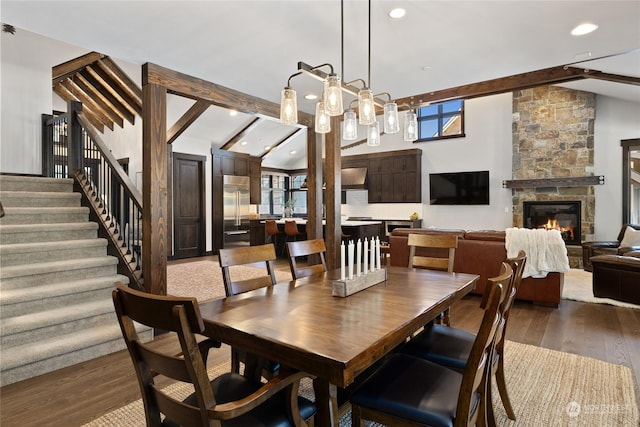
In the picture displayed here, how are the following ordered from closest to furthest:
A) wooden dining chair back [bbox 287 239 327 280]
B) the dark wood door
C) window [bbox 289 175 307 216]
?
wooden dining chair back [bbox 287 239 327 280], the dark wood door, window [bbox 289 175 307 216]

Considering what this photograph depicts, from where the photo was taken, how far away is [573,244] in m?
7.38

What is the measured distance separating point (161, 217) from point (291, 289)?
1.90 metres

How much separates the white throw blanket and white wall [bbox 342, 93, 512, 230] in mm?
4355

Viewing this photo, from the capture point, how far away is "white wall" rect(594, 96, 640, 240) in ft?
22.5

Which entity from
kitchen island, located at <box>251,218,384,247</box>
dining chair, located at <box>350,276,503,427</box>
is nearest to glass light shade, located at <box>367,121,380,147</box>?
dining chair, located at <box>350,276,503,427</box>

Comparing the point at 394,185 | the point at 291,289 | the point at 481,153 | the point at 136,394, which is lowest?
the point at 136,394

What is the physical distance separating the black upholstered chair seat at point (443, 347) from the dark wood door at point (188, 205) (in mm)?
7094

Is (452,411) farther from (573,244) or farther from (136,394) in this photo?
(573,244)

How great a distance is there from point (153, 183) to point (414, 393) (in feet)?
9.39

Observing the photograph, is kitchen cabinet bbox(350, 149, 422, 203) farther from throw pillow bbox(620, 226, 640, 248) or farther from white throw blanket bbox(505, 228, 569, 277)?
white throw blanket bbox(505, 228, 569, 277)

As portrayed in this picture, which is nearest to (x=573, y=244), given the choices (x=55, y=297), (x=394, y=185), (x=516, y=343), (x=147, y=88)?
(x=394, y=185)

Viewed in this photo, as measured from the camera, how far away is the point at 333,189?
4.82 m

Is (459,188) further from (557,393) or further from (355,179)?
(557,393)
